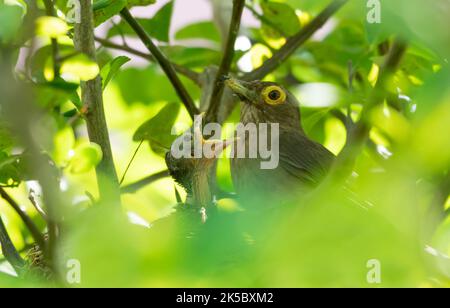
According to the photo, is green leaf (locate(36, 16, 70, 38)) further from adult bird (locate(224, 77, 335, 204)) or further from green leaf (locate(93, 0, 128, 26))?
adult bird (locate(224, 77, 335, 204))

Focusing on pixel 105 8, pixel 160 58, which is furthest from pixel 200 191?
pixel 160 58

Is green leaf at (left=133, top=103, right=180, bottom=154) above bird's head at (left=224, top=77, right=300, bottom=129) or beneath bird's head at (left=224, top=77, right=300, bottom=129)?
beneath

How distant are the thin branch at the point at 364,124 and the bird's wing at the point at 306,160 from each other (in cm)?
312

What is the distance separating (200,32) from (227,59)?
4.51ft

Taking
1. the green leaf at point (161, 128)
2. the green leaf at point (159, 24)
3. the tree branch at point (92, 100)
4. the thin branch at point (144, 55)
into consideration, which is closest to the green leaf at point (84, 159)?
the tree branch at point (92, 100)

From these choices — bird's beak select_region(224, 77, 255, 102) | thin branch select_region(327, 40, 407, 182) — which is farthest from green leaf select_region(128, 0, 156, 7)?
thin branch select_region(327, 40, 407, 182)

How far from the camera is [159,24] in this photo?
4715 mm

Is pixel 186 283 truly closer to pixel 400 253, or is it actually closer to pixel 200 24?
pixel 400 253

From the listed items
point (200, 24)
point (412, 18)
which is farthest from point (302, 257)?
point (200, 24)

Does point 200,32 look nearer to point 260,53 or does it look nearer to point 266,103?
point 260,53

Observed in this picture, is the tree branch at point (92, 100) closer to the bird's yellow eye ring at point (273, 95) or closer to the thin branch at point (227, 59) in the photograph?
the thin branch at point (227, 59)

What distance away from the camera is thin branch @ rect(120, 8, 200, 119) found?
413cm

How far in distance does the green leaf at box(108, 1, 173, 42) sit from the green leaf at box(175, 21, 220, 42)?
878mm

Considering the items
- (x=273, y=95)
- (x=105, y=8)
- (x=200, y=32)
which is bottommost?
(x=105, y=8)
